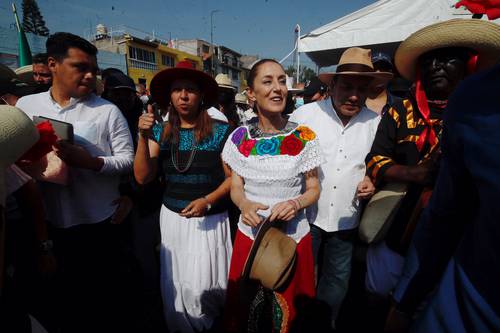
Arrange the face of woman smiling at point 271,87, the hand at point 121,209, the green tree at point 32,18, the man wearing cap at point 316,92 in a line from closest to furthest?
the face of woman smiling at point 271,87 < the hand at point 121,209 < the man wearing cap at point 316,92 < the green tree at point 32,18

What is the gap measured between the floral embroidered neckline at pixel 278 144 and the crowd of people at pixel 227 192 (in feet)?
0.03

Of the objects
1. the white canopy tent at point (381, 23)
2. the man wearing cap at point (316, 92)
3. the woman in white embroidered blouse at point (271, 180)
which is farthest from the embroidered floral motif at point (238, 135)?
the man wearing cap at point (316, 92)

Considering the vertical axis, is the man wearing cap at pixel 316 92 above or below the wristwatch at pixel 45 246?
above

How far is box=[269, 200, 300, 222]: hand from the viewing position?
5.61ft

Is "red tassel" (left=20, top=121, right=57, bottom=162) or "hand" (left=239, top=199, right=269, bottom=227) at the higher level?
"red tassel" (left=20, top=121, right=57, bottom=162)

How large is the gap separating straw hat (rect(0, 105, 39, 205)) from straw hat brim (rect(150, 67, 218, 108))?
128 cm

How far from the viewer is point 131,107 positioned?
14.2 ft

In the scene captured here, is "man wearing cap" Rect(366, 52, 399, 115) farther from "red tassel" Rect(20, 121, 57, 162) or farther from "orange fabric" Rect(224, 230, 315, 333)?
"red tassel" Rect(20, 121, 57, 162)

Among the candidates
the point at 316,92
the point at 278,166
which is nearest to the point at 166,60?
the point at 316,92

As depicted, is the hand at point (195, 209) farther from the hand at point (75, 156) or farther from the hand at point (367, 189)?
the hand at point (367, 189)

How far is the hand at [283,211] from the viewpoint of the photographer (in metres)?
1.71

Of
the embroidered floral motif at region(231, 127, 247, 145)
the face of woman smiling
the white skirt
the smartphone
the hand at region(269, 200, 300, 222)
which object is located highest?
the face of woman smiling

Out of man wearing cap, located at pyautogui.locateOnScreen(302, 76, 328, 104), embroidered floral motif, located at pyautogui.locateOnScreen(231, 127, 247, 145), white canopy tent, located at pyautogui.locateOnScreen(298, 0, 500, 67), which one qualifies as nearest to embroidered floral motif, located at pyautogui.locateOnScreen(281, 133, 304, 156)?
embroidered floral motif, located at pyautogui.locateOnScreen(231, 127, 247, 145)

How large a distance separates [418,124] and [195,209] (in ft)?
5.43
